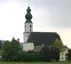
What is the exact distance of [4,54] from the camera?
4491 inches

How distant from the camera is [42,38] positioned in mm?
173750

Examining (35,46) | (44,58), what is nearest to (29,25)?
(35,46)

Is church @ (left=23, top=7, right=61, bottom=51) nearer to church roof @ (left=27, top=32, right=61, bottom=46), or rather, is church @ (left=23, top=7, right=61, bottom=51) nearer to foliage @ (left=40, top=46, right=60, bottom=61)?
church roof @ (left=27, top=32, right=61, bottom=46)

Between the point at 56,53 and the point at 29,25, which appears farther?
the point at 29,25

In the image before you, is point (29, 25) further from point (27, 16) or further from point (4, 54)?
point (4, 54)

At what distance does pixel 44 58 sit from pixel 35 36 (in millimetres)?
67231

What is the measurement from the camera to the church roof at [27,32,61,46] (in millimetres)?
171750

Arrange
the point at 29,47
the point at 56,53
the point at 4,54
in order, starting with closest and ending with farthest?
the point at 56,53, the point at 4,54, the point at 29,47

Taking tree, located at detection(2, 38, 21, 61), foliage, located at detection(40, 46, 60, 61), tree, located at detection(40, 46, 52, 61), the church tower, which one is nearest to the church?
the church tower

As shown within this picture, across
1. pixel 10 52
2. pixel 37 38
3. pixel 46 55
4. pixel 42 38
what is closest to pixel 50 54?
pixel 46 55

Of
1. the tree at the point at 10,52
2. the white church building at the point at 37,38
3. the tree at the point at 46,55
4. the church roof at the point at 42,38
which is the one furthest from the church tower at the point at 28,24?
the tree at the point at 46,55

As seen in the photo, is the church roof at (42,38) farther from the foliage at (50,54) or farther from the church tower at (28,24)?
the foliage at (50,54)

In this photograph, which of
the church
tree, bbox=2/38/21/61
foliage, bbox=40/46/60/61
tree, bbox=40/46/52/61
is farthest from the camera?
the church

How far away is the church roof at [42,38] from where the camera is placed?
17175 centimetres
